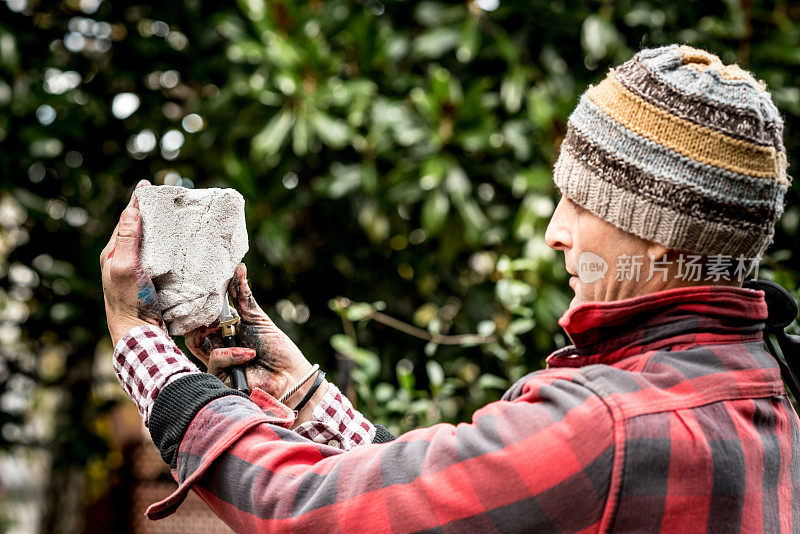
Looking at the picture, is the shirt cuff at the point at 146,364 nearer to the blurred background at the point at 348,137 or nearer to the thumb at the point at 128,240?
the thumb at the point at 128,240

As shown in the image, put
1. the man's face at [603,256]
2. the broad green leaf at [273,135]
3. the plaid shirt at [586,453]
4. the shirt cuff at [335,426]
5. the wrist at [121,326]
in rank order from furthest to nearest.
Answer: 1. the broad green leaf at [273,135]
2. the shirt cuff at [335,426]
3. the wrist at [121,326]
4. the man's face at [603,256]
5. the plaid shirt at [586,453]

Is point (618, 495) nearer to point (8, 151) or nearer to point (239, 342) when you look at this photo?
point (239, 342)

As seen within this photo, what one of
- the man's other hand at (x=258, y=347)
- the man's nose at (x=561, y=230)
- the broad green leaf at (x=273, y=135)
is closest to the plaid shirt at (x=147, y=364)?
the man's other hand at (x=258, y=347)

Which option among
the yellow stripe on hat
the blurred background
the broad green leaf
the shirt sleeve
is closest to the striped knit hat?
the yellow stripe on hat

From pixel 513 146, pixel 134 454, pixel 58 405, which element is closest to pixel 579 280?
pixel 513 146

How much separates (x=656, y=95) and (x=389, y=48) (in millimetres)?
1832

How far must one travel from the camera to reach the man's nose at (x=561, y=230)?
989mm

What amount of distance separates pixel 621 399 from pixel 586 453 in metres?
0.07

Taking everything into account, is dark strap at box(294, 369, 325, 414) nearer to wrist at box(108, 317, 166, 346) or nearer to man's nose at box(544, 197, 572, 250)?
wrist at box(108, 317, 166, 346)

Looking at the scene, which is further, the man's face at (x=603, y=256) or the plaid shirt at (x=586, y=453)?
the man's face at (x=603, y=256)

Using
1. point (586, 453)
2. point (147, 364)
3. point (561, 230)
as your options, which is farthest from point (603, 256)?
point (147, 364)

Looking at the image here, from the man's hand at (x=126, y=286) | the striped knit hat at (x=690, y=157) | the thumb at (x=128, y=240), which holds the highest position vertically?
the striped knit hat at (x=690, y=157)

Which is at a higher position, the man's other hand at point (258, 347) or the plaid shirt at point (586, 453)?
the plaid shirt at point (586, 453)

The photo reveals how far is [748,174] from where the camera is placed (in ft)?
2.82
